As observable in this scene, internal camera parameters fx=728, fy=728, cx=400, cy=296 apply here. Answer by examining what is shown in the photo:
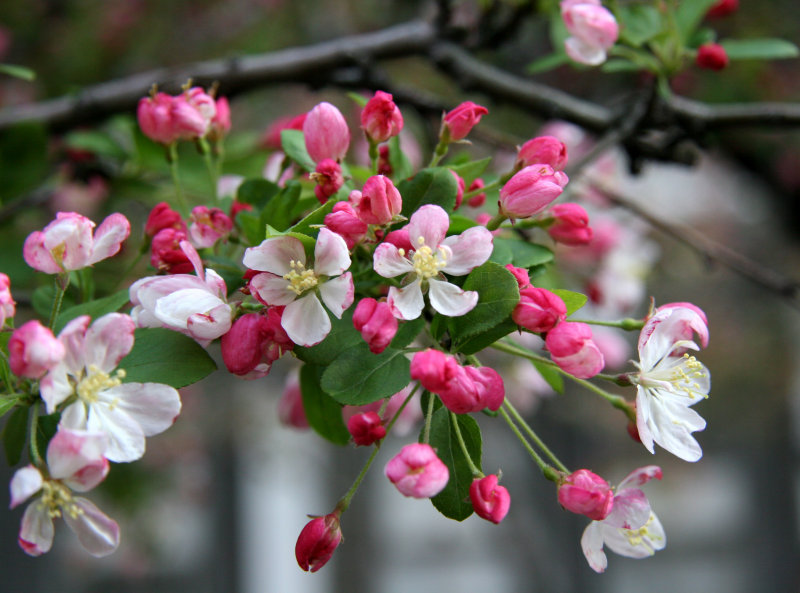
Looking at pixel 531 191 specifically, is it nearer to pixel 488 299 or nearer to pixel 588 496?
pixel 488 299

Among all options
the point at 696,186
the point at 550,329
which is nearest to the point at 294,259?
the point at 550,329

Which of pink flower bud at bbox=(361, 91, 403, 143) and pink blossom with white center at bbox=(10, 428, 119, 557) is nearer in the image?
pink blossom with white center at bbox=(10, 428, 119, 557)

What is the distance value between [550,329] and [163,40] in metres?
2.37

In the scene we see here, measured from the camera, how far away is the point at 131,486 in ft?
7.27

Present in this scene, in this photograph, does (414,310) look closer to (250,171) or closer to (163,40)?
(250,171)

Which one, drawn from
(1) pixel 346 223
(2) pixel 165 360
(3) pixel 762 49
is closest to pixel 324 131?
(1) pixel 346 223

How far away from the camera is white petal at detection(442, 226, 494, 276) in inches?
23.5

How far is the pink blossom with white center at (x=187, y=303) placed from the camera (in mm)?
585

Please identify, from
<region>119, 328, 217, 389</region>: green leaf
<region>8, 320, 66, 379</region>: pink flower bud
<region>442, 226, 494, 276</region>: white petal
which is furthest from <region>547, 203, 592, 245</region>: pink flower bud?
<region>8, 320, 66, 379</region>: pink flower bud

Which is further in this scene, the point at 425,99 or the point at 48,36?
the point at 48,36

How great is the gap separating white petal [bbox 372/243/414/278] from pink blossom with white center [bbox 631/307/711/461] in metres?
0.22

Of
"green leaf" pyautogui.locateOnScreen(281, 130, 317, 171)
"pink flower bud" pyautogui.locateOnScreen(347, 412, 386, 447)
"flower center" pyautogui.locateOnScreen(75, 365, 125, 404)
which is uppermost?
"green leaf" pyautogui.locateOnScreen(281, 130, 317, 171)

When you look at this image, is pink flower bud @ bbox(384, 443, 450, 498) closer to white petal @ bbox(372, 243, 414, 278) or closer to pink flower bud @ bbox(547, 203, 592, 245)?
white petal @ bbox(372, 243, 414, 278)

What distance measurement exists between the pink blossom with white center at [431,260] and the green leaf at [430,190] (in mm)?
49
